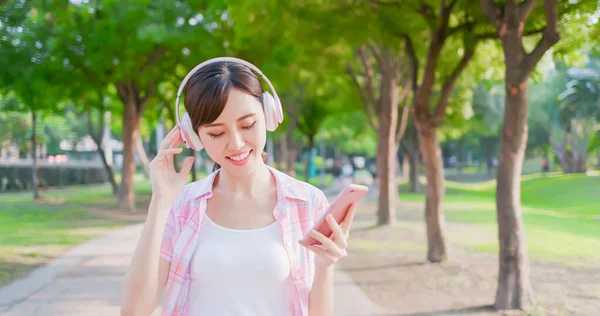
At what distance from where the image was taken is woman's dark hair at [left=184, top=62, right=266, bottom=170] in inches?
94.0

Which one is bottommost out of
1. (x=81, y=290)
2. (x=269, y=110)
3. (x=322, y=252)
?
(x=81, y=290)

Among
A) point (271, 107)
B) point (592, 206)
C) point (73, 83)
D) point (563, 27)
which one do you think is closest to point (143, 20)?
point (73, 83)

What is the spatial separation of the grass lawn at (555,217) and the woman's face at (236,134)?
9.96 meters

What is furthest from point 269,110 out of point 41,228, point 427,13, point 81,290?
point 41,228

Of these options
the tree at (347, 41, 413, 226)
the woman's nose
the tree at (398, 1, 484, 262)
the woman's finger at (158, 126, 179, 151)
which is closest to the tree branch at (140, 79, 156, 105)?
the tree at (347, 41, 413, 226)

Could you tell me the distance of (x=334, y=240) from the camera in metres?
2.22

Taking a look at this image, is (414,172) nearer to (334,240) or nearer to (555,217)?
(555,217)

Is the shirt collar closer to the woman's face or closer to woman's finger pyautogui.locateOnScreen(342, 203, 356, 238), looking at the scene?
the woman's face

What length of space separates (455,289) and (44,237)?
9.40 m

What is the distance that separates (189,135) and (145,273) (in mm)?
549

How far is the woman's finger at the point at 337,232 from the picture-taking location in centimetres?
212

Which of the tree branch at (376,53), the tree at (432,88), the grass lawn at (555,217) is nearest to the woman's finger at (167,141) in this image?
the tree at (432,88)

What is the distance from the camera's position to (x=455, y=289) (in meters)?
9.02

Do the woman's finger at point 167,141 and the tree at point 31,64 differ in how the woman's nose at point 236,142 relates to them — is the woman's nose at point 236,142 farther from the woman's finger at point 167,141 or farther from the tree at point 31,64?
the tree at point 31,64
